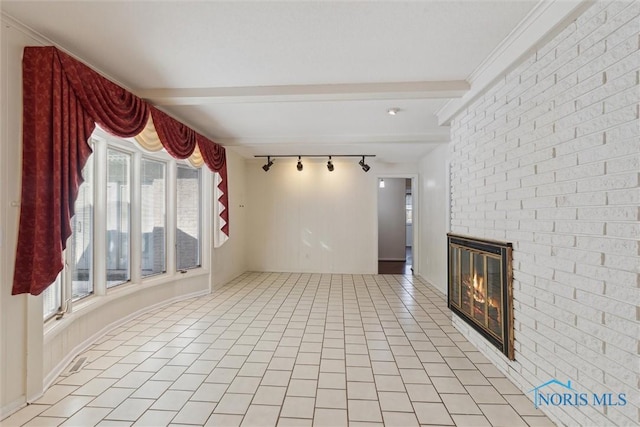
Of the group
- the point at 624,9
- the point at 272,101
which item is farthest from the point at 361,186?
the point at 624,9

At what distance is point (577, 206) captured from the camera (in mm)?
1778

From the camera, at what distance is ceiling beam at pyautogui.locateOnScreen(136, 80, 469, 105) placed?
3020 mm

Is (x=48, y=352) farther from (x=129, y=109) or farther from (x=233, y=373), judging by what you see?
(x=129, y=109)

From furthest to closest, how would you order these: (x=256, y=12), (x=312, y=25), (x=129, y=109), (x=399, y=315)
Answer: (x=399, y=315), (x=129, y=109), (x=312, y=25), (x=256, y=12)

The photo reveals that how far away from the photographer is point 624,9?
1501mm

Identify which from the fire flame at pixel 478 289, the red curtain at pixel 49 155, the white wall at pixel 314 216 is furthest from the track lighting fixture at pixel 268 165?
the fire flame at pixel 478 289

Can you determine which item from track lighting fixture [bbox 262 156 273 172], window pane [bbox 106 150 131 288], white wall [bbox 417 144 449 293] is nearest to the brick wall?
white wall [bbox 417 144 449 293]

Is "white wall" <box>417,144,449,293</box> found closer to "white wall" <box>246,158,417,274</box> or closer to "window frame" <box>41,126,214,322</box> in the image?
"white wall" <box>246,158,417,274</box>

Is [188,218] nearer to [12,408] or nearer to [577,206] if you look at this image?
[12,408]

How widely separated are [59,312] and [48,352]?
0.37 metres

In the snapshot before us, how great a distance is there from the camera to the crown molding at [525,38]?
70.1 inches

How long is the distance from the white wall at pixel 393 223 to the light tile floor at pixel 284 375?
191 inches

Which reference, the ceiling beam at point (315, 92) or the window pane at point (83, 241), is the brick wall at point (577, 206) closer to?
the ceiling beam at point (315, 92)

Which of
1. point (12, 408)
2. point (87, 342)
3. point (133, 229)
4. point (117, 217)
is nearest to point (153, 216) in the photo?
point (133, 229)
